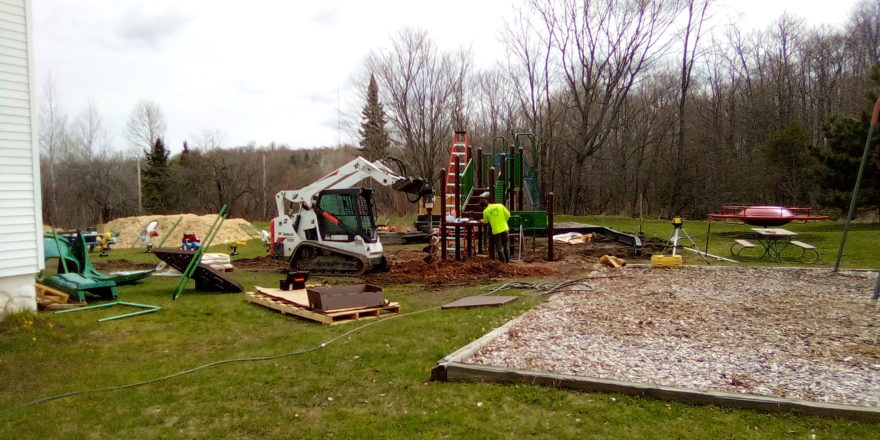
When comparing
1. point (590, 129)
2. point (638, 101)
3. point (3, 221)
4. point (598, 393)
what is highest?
point (638, 101)

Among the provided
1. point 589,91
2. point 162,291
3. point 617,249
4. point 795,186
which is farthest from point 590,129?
point 162,291

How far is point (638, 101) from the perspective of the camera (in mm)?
37250

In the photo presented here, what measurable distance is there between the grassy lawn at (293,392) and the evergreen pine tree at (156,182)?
1460 inches

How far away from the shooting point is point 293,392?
4.88 m

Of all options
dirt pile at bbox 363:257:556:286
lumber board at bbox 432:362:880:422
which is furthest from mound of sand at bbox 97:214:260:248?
lumber board at bbox 432:362:880:422

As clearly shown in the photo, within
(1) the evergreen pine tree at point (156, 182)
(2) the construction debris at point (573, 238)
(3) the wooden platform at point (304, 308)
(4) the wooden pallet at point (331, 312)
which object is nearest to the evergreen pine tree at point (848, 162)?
(2) the construction debris at point (573, 238)

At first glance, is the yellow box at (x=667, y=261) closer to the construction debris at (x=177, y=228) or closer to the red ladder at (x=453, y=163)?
the red ladder at (x=453, y=163)

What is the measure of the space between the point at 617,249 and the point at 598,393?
13.3 m

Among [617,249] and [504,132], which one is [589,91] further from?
[617,249]

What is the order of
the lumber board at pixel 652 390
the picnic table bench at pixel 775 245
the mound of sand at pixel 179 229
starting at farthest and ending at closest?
the mound of sand at pixel 179 229
the picnic table bench at pixel 775 245
the lumber board at pixel 652 390

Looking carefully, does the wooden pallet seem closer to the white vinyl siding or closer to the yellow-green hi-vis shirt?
the white vinyl siding

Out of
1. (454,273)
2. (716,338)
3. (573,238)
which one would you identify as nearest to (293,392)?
(716,338)

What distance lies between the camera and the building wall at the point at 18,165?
7043 mm

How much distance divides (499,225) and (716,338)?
7.24 meters
